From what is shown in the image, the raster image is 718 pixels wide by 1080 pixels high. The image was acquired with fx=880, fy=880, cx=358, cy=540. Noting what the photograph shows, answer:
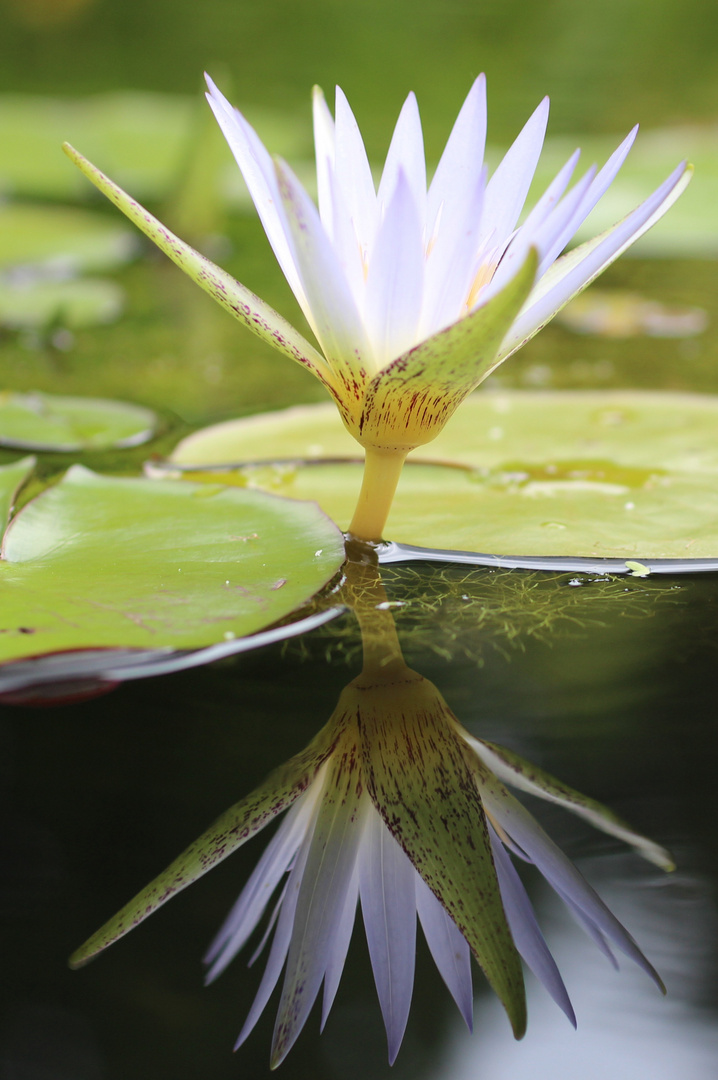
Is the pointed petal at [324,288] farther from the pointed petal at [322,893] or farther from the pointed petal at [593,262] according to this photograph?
the pointed petal at [322,893]

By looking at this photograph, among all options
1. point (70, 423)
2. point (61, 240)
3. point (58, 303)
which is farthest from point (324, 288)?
point (61, 240)

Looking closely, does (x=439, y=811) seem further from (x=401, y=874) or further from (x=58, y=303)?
(x=58, y=303)

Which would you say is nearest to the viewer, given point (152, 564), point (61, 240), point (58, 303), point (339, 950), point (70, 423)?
point (339, 950)

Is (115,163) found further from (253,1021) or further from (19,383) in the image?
(253,1021)

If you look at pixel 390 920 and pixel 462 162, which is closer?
pixel 390 920

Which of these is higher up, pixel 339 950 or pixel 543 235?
pixel 543 235

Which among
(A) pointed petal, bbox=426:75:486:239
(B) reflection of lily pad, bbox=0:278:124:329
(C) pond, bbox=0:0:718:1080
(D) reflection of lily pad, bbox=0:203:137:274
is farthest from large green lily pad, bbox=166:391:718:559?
(D) reflection of lily pad, bbox=0:203:137:274

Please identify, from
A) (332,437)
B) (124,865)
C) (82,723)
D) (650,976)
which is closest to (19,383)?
(332,437)
